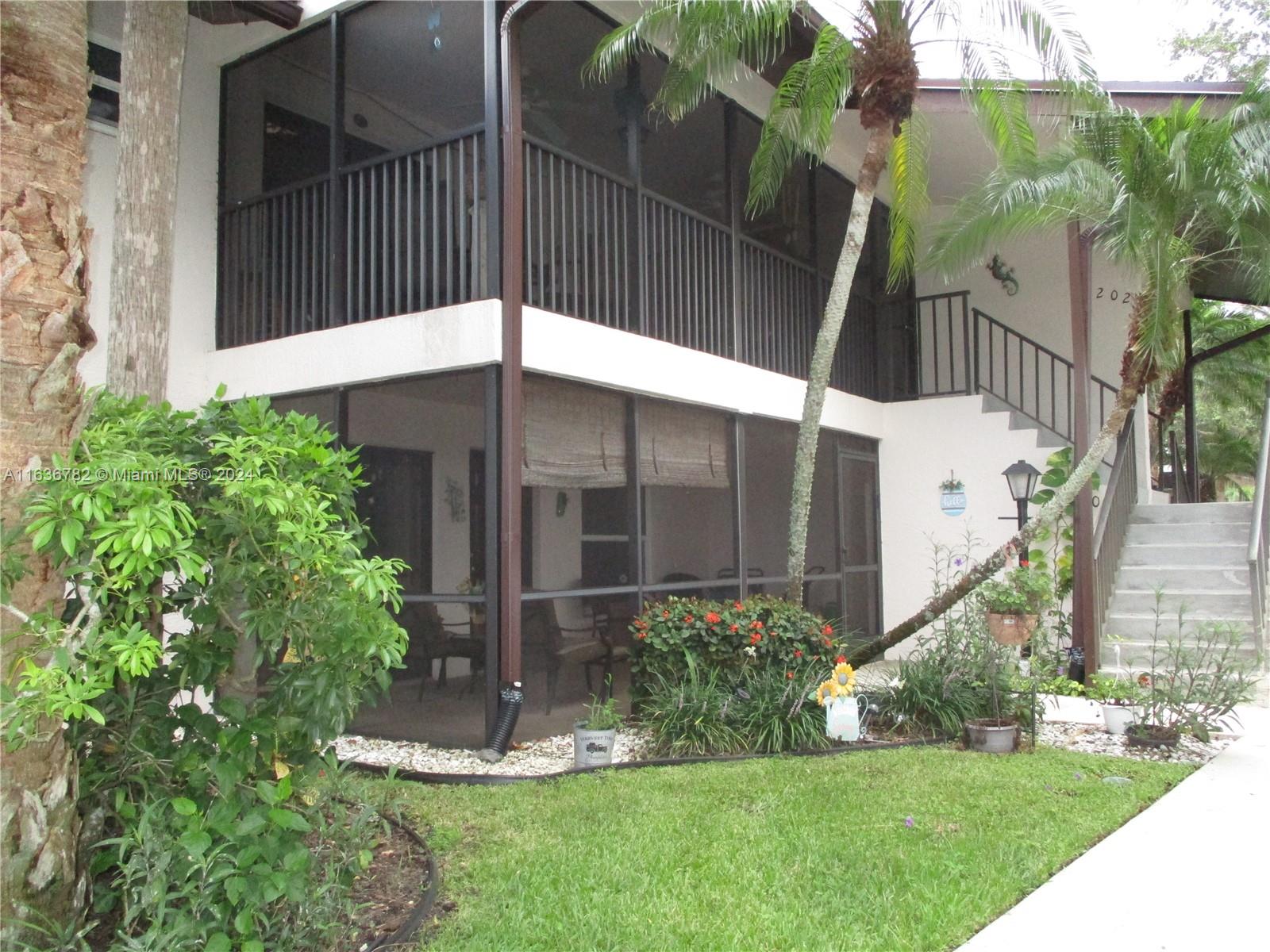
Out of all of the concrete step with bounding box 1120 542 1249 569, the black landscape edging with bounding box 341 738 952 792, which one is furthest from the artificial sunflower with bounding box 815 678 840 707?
the concrete step with bounding box 1120 542 1249 569

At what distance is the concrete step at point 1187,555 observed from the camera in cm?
860

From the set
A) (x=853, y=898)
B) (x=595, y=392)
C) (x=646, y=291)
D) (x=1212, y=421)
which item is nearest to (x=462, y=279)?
(x=595, y=392)

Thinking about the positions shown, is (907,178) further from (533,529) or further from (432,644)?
(432,644)

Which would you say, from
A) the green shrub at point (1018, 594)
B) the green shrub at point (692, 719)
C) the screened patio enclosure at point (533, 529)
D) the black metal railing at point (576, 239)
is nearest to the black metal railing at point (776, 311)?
the screened patio enclosure at point (533, 529)

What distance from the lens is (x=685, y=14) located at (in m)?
6.25

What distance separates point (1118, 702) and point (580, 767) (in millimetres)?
3675

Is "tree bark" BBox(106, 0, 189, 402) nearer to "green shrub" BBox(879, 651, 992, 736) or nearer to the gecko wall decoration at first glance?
"green shrub" BBox(879, 651, 992, 736)

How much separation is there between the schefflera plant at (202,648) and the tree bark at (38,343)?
10 cm

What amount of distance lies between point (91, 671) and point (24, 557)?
44cm

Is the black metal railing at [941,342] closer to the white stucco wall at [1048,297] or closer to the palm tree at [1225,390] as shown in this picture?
the white stucco wall at [1048,297]

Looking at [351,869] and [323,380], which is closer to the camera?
[351,869]

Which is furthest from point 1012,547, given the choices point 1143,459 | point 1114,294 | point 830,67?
point 1114,294

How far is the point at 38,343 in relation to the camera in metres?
2.79

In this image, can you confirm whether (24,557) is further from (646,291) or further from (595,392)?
(646,291)
